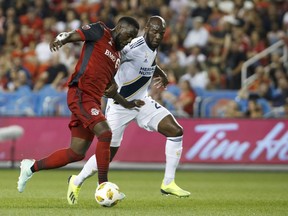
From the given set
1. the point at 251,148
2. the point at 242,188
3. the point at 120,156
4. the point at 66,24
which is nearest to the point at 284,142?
the point at 251,148

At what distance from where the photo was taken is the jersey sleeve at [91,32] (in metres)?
10.3

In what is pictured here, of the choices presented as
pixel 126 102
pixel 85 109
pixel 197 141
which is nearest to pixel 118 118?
pixel 126 102

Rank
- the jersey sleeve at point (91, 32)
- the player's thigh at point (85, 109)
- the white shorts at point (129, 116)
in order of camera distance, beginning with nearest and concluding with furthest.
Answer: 1. the player's thigh at point (85, 109)
2. the jersey sleeve at point (91, 32)
3. the white shorts at point (129, 116)

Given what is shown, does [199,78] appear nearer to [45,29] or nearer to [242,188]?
[45,29]

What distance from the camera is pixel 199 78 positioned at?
2205cm

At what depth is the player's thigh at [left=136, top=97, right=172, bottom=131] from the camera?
1215cm

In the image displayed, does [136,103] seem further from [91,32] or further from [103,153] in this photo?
[103,153]

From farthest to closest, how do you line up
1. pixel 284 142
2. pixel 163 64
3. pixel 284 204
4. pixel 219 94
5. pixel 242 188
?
pixel 163 64 < pixel 219 94 < pixel 284 142 < pixel 242 188 < pixel 284 204

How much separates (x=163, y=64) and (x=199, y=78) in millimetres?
1152

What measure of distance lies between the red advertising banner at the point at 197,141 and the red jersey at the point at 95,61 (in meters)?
9.49

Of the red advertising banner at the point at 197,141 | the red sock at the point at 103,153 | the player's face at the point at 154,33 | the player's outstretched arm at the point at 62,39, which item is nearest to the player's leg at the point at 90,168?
the red sock at the point at 103,153

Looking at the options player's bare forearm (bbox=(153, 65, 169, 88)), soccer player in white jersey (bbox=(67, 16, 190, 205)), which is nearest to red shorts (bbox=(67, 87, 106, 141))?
soccer player in white jersey (bbox=(67, 16, 190, 205))

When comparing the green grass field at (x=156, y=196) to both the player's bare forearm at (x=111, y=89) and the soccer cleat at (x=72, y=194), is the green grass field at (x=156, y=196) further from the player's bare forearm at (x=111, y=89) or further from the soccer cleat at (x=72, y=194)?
the player's bare forearm at (x=111, y=89)

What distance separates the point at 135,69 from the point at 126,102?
72 cm
